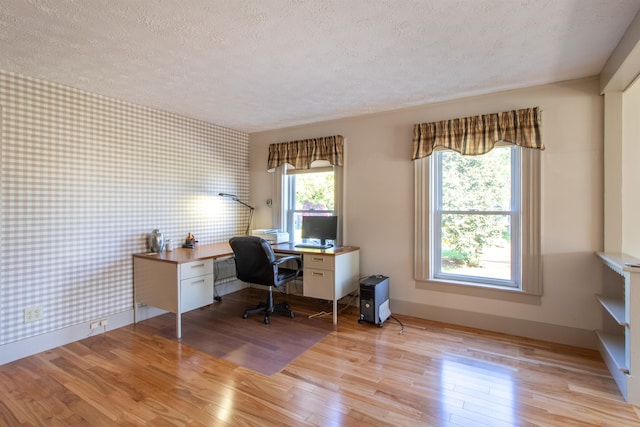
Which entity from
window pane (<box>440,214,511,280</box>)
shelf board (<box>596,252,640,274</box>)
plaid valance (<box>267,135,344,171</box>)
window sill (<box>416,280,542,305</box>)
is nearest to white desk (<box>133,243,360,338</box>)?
window sill (<box>416,280,542,305</box>)

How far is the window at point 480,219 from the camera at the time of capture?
2859mm

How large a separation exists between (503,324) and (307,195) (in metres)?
2.64

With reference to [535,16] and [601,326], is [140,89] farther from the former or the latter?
[601,326]

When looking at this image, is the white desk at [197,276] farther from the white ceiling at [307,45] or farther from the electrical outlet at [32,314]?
the white ceiling at [307,45]

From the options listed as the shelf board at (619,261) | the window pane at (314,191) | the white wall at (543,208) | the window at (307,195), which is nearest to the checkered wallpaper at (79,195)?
the window at (307,195)

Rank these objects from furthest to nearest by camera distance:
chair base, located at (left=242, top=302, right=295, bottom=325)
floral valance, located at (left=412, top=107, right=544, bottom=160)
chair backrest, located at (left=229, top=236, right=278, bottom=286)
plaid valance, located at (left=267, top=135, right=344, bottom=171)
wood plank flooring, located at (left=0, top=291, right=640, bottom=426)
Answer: plaid valance, located at (left=267, top=135, right=344, bottom=171) → chair base, located at (left=242, top=302, right=295, bottom=325) → chair backrest, located at (left=229, top=236, right=278, bottom=286) → floral valance, located at (left=412, top=107, right=544, bottom=160) → wood plank flooring, located at (left=0, top=291, right=640, bottom=426)

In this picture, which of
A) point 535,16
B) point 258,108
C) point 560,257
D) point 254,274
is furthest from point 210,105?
point 560,257

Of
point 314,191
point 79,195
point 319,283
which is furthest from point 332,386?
point 79,195

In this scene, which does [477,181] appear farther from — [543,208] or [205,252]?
[205,252]

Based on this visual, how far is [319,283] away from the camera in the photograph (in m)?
3.32

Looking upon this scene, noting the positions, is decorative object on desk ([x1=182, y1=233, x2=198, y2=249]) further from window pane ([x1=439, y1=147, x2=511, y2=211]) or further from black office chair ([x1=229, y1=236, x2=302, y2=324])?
window pane ([x1=439, y1=147, x2=511, y2=211])

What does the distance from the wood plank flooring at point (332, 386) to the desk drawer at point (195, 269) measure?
0.61m

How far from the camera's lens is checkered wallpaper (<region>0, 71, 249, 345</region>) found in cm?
250

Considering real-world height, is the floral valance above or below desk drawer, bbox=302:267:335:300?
above
